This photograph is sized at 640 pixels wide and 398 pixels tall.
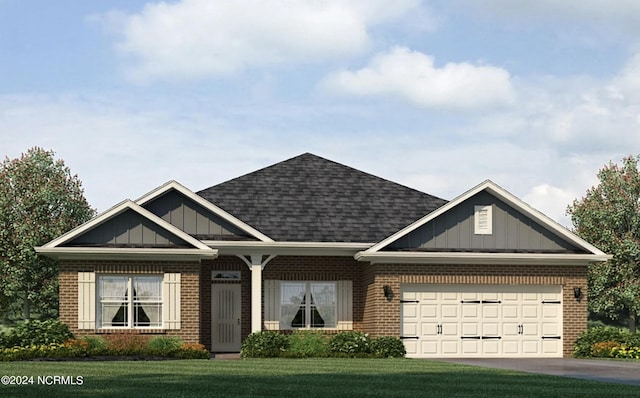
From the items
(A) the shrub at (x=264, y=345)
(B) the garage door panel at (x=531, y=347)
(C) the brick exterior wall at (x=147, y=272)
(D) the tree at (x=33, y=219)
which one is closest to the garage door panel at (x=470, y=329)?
(B) the garage door panel at (x=531, y=347)

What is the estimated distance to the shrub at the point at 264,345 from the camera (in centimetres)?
2952

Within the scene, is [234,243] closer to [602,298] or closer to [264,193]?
[264,193]

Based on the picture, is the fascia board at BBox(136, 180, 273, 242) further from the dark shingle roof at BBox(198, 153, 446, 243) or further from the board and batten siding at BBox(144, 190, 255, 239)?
the dark shingle roof at BBox(198, 153, 446, 243)

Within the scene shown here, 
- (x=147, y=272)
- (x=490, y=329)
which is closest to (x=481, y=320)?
(x=490, y=329)

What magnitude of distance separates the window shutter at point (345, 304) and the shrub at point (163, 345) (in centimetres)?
571

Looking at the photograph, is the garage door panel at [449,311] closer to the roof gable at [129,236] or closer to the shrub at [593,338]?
the shrub at [593,338]

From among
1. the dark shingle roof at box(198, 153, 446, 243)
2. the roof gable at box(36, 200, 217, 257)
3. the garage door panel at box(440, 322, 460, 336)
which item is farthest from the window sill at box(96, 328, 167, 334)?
the garage door panel at box(440, 322, 460, 336)

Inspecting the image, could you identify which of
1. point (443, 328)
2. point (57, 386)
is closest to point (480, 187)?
point (443, 328)

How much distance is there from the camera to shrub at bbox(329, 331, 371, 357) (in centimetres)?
2986

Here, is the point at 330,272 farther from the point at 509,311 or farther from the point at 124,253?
the point at 124,253

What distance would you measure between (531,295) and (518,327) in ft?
3.49

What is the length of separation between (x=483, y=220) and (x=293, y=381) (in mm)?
13750

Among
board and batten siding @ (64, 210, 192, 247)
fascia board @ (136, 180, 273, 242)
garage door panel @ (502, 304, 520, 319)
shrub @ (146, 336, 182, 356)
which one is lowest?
shrub @ (146, 336, 182, 356)

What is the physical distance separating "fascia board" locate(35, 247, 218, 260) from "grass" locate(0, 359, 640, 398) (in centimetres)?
453
